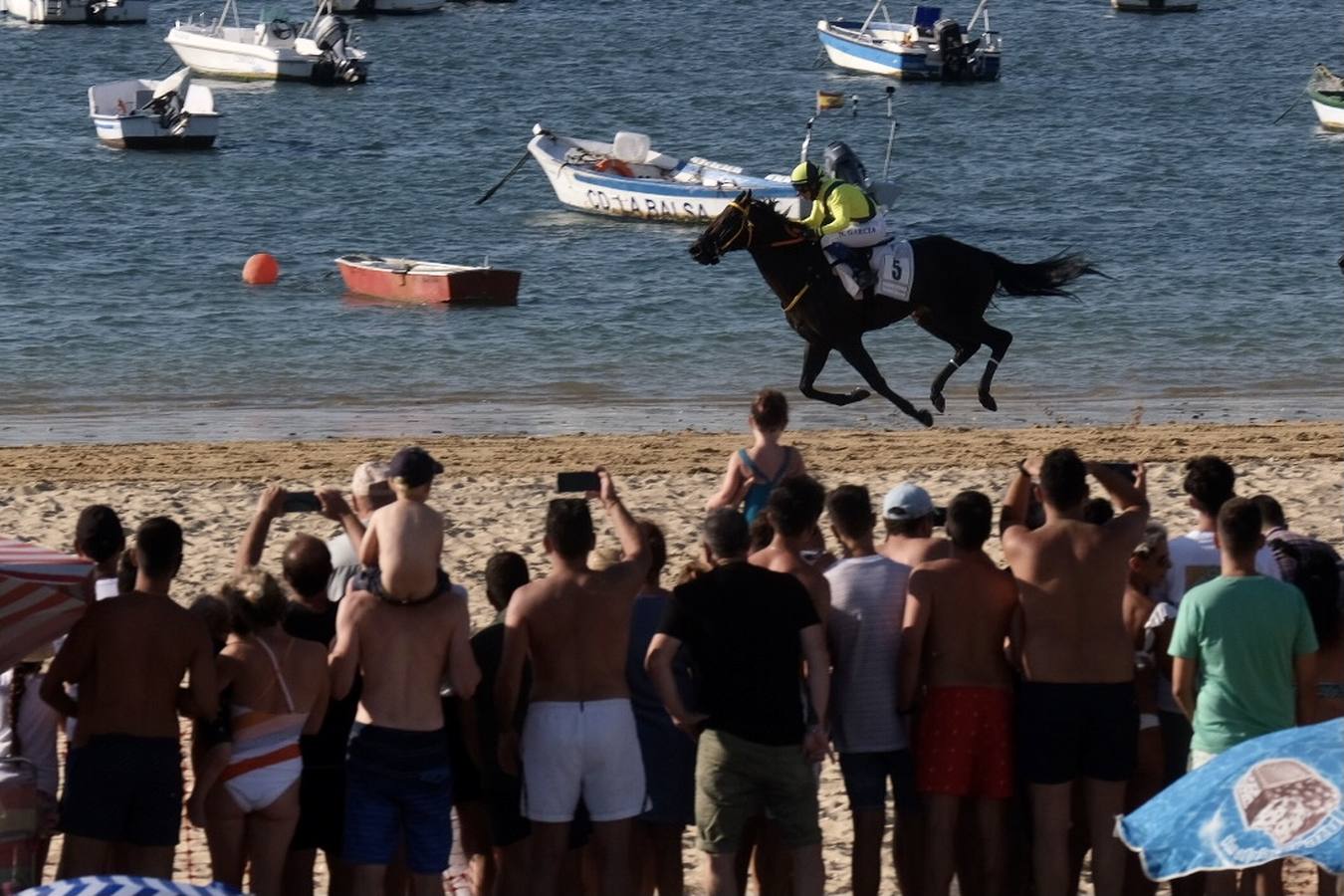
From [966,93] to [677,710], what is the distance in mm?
55430

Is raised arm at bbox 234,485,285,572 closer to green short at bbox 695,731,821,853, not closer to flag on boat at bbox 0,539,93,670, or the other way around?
flag on boat at bbox 0,539,93,670

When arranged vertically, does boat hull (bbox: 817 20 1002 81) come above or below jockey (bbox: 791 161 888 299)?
Answer: above

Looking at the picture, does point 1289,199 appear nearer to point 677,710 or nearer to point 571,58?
Result: point 571,58

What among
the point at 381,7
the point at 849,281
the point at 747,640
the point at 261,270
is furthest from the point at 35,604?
the point at 381,7

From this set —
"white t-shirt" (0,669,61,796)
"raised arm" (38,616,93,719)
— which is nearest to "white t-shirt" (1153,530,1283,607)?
"raised arm" (38,616,93,719)

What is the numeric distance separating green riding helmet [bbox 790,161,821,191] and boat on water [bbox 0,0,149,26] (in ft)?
208

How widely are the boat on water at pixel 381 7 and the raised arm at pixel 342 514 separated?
6960 cm

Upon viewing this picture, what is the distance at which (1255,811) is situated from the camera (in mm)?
5586

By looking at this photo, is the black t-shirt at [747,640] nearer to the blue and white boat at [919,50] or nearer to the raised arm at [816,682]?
the raised arm at [816,682]

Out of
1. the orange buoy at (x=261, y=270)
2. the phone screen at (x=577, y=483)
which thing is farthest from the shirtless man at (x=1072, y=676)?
the orange buoy at (x=261, y=270)

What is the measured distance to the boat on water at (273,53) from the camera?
200 ft

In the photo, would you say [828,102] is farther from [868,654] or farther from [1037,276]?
[868,654]

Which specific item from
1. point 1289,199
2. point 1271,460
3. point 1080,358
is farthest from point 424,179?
point 1271,460

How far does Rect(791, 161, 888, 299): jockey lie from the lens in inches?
574
